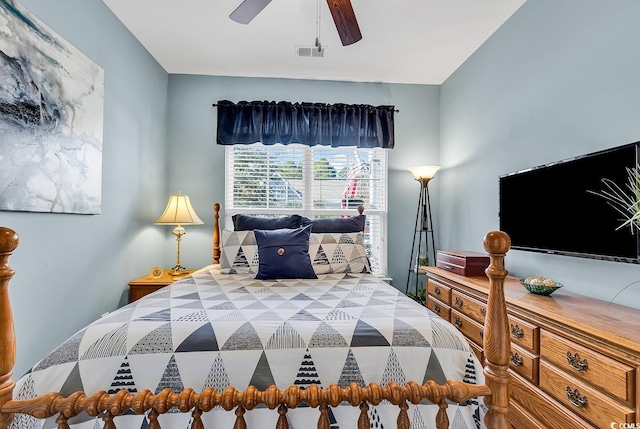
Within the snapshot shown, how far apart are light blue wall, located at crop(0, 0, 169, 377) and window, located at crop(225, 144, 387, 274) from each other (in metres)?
0.79

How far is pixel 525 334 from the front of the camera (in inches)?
63.9

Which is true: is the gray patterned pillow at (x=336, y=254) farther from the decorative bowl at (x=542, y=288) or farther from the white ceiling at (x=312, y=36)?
the white ceiling at (x=312, y=36)

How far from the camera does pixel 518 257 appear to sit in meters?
2.40

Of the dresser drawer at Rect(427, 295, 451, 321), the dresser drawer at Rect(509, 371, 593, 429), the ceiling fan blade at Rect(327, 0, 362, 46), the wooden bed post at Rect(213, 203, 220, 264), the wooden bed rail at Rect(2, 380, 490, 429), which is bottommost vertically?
the dresser drawer at Rect(509, 371, 593, 429)

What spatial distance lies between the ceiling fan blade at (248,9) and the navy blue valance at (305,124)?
1.47 metres

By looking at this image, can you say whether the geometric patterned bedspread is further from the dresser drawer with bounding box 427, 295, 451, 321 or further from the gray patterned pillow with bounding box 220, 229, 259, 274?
the dresser drawer with bounding box 427, 295, 451, 321

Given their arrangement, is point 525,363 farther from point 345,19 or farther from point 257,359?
point 345,19

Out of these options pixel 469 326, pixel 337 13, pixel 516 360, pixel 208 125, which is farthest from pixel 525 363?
pixel 208 125

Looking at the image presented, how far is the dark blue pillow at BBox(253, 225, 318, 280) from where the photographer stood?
2.28 meters

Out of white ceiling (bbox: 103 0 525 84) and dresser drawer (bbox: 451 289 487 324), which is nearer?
dresser drawer (bbox: 451 289 487 324)

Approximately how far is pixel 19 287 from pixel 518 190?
9.77ft

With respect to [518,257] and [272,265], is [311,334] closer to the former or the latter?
[272,265]

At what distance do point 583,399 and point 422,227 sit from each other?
86.5 inches

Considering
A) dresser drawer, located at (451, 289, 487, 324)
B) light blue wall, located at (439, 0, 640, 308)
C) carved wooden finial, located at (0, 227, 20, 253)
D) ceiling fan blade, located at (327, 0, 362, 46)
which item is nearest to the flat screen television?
light blue wall, located at (439, 0, 640, 308)
